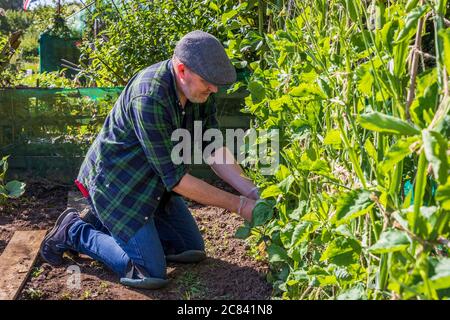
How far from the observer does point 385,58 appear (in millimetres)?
1475

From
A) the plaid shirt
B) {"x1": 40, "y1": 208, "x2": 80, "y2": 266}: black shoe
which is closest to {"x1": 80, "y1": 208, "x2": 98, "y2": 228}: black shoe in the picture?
{"x1": 40, "y1": 208, "x2": 80, "y2": 266}: black shoe

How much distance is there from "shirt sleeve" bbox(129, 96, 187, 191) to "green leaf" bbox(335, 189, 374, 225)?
4.17 ft

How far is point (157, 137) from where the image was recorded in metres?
2.50

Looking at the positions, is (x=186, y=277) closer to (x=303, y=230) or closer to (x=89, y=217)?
(x=89, y=217)

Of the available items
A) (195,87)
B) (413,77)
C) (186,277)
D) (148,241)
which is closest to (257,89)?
(195,87)

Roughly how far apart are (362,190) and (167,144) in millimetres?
1314

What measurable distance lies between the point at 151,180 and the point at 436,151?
6.23 ft

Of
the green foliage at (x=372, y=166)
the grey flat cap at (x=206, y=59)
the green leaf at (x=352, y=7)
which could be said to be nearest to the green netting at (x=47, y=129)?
the grey flat cap at (x=206, y=59)

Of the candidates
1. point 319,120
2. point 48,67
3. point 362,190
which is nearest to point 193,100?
point 319,120

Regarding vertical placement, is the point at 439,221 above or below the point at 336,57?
below

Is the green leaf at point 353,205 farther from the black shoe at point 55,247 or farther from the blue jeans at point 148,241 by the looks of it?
the black shoe at point 55,247

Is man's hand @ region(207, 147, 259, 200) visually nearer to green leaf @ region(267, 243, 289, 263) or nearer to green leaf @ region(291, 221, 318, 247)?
green leaf @ region(267, 243, 289, 263)
